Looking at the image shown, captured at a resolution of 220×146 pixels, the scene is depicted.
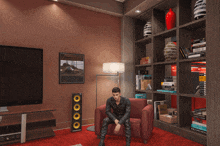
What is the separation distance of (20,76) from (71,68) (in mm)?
997

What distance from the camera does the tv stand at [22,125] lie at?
7.84ft

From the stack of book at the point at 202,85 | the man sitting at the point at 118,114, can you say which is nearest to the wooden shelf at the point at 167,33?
the stack of book at the point at 202,85

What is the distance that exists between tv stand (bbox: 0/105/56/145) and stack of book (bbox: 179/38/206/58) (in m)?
2.74

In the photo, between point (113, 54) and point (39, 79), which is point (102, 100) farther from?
point (39, 79)

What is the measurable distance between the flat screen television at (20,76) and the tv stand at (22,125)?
23 centimetres

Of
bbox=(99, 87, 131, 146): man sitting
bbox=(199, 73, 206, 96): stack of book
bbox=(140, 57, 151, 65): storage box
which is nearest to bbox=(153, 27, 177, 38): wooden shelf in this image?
bbox=(140, 57, 151, 65): storage box

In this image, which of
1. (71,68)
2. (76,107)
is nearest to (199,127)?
(76,107)

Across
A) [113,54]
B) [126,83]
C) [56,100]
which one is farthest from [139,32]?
[56,100]

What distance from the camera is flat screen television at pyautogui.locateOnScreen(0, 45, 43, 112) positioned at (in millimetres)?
2623

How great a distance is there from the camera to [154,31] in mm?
3471

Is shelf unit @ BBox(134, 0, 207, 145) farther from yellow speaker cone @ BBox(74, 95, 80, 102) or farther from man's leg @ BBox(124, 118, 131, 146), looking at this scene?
yellow speaker cone @ BBox(74, 95, 80, 102)

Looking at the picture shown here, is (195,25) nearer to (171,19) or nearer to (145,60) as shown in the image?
(171,19)

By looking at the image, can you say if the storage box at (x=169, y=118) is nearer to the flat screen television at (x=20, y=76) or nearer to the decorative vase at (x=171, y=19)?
the decorative vase at (x=171, y=19)

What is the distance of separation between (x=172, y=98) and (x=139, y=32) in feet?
7.44
